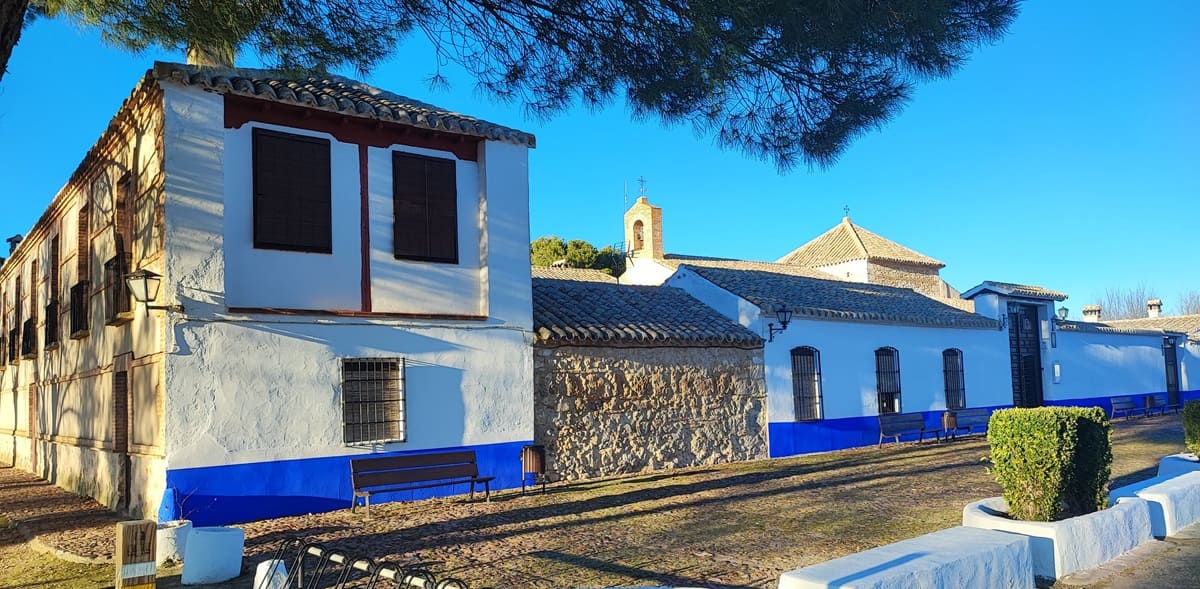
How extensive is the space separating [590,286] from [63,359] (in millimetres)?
9339

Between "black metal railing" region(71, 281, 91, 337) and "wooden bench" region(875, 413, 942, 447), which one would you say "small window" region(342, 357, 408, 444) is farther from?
"wooden bench" region(875, 413, 942, 447)

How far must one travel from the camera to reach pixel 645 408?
14.3m

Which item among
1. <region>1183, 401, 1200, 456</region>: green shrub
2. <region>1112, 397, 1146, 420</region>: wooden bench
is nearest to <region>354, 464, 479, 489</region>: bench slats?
<region>1183, 401, 1200, 456</region>: green shrub

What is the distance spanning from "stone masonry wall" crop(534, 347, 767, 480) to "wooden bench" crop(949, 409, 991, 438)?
17.7 feet

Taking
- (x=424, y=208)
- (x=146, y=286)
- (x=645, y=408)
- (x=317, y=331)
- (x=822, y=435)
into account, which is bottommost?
(x=822, y=435)

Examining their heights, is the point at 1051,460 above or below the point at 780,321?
below

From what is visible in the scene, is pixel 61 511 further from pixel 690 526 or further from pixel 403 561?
pixel 690 526

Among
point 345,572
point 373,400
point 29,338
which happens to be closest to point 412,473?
point 373,400

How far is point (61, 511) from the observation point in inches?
466

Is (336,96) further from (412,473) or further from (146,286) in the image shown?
(412,473)

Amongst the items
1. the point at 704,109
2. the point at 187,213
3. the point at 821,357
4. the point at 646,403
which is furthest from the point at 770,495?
the point at 187,213

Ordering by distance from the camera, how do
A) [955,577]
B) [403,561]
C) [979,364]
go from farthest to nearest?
[979,364] < [403,561] < [955,577]

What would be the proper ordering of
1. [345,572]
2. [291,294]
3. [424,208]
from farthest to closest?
[424,208] → [291,294] → [345,572]

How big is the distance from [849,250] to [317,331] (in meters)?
28.3
